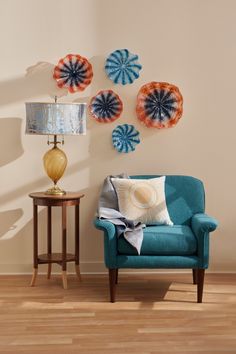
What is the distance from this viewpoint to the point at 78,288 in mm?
4777

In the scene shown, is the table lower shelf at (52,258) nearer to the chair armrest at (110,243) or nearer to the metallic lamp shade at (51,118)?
the chair armrest at (110,243)

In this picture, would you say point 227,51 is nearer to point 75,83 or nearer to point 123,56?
point 123,56

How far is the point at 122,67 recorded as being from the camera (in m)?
5.16

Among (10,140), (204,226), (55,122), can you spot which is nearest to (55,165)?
(55,122)

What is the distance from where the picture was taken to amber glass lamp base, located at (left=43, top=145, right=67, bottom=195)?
4.83 m

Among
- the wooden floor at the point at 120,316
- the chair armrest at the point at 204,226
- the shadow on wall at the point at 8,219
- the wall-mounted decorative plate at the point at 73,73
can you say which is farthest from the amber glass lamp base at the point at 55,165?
the chair armrest at the point at 204,226

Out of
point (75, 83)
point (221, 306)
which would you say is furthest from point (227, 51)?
point (221, 306)

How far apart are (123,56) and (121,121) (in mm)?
529

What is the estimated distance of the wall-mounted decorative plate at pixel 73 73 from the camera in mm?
5113

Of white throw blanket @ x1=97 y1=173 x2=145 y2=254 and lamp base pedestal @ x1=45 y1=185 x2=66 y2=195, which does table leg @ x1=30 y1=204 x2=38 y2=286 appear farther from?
white throw blanket @ x1=97 y1=173 x2=145 y2=254

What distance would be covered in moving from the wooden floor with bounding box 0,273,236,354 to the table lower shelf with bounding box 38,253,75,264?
0.19 metres

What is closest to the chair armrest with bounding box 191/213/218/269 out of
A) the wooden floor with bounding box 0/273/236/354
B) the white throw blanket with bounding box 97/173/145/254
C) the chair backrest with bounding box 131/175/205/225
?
the wooden floor with bounding box 0/273/236/354

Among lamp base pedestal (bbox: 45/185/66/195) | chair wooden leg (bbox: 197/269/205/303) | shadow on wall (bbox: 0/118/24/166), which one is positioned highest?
shadow on wall (bbox: 0/118/24/166)

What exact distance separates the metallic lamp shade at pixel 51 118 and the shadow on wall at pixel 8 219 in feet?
2.72
